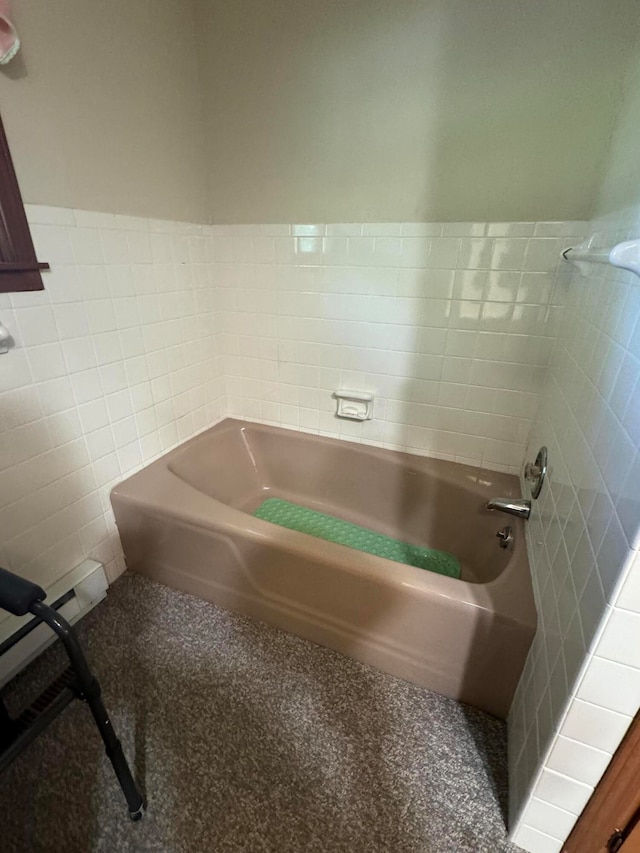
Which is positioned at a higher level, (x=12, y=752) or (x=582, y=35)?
(x=582, y=35)

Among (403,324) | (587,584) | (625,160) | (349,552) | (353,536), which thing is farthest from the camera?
(353,536)

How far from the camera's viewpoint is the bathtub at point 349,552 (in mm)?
1093

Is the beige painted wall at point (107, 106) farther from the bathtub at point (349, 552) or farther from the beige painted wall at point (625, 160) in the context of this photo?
the beige painted wall at point (625, 160)

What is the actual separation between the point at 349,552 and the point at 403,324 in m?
0.94

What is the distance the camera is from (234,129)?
1.60m

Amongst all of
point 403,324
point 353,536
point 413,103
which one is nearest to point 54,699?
point 353,536

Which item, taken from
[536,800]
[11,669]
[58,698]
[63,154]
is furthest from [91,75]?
[536,800]

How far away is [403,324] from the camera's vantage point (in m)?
1.62

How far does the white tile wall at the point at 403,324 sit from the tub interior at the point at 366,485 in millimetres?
98

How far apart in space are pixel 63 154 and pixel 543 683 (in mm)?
1880

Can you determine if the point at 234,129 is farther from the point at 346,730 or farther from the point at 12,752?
the point at 346,730

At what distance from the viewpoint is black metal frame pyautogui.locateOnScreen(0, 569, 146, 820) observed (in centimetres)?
68

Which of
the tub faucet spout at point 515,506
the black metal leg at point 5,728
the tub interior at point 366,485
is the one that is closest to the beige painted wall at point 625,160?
the tub faucet spout at point 515,506

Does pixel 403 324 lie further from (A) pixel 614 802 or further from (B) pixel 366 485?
(A) pixel 614 802
